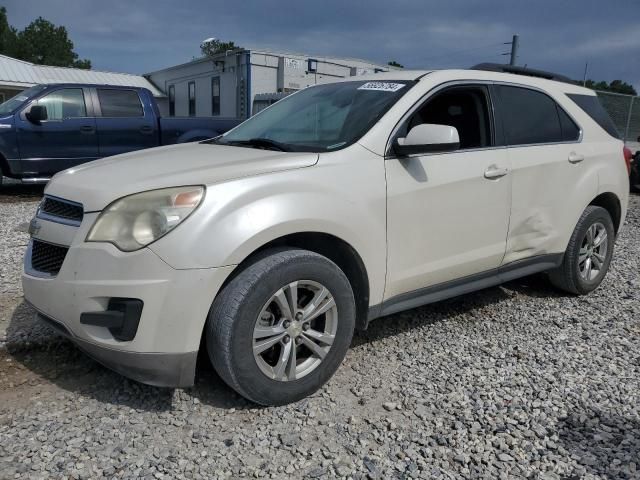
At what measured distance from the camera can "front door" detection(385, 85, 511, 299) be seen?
309 centimetres

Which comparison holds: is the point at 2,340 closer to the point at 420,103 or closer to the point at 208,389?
the point at 208,389

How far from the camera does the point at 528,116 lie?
395 centimetres

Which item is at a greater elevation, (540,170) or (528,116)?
(528,116)

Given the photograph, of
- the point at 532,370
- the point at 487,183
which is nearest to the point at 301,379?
the point at 532,370

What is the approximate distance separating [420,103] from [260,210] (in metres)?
1.37

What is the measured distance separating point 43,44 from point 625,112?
231 feet

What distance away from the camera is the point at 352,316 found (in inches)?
115

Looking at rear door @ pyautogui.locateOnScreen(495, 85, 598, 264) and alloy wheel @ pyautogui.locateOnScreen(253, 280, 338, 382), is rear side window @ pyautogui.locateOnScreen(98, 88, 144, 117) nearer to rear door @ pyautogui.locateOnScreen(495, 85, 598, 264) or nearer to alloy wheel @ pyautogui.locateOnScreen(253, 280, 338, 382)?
rear door @ pyautogui.locateOnScreen(495, 85, 598, 264)

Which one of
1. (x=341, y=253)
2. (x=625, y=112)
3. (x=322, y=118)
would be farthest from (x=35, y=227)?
(x=625, y=112)

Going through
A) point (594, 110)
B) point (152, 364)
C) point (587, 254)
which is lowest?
point (152, 364)

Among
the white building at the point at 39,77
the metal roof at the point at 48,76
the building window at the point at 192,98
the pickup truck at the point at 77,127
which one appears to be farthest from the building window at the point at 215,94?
the pickup truck at the point at 77,127

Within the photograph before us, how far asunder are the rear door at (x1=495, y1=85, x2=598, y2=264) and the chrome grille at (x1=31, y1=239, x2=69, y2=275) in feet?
9.19

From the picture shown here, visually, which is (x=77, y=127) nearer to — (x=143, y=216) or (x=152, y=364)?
(x=143, y=216)

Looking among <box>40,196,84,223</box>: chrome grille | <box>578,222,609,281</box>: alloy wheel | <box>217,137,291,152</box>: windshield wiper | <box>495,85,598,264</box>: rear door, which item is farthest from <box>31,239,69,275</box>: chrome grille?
<box>578,222,609,281</box>: alloy wheel
